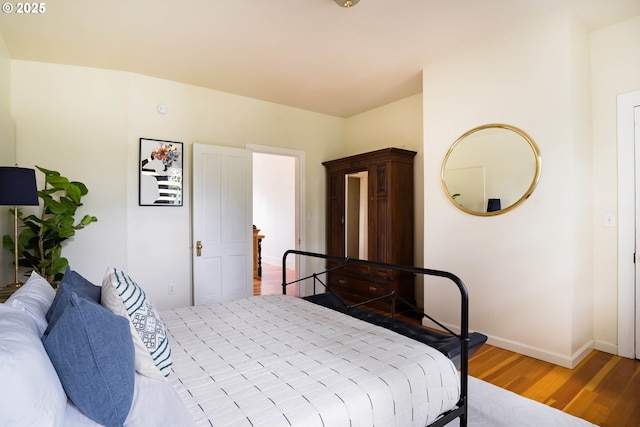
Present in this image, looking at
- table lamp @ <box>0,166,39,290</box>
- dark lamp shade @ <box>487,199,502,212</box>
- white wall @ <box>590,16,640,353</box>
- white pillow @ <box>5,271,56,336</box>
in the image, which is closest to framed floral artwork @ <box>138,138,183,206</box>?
table lamp @ <box>0,166,39,290</box>

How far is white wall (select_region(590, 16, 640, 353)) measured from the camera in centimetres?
267

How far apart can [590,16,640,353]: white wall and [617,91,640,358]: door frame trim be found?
3 centimetres

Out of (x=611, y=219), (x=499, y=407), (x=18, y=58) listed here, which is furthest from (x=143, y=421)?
(x=18, y=58)

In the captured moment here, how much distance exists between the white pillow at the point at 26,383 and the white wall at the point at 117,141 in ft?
9.18

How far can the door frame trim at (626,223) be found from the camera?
262cm

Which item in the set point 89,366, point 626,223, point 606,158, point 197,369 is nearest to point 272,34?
point 197,369

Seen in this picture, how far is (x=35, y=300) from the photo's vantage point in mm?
1296

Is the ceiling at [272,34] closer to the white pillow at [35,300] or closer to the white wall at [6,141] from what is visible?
the white wall at [6,141]

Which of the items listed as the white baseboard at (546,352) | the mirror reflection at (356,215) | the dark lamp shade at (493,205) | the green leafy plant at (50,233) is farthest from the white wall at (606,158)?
the green leafy plant at (50,233)

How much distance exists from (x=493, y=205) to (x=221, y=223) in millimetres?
2927

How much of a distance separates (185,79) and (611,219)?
4.35 meters

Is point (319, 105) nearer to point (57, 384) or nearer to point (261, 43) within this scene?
point (261, 43)

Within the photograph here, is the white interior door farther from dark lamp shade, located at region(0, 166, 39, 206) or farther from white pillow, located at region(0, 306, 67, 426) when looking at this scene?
white pillow, located at region(0, 306, 67, 426)

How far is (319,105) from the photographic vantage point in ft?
15.0
